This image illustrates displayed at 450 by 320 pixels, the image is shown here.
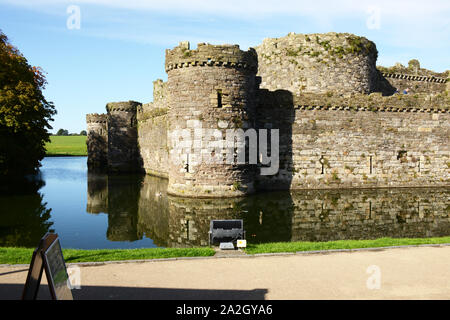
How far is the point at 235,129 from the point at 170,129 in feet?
11.4

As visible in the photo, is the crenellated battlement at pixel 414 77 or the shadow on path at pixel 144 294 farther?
the crenellated battlement at pixel 414 77

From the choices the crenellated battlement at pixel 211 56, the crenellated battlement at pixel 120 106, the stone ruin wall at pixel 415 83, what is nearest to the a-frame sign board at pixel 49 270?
the crenellated battlement at pixel 211 56

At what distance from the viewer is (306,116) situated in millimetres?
21375

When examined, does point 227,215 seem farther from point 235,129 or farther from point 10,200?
point 10,200

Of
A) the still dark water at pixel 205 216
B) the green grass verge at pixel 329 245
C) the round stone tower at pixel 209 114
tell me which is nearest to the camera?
the green grass verge at pixel 329 245

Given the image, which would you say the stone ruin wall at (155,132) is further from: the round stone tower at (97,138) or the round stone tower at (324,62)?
the round stone tower at (324,62)

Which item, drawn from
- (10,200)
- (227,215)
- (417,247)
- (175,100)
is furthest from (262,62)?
(417,247)

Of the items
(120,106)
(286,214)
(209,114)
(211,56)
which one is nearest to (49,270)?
(286,214)

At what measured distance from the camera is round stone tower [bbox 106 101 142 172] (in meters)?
35.8

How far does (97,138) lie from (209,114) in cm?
2709

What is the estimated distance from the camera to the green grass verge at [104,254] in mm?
8668

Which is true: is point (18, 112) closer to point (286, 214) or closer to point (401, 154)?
point (286, 214)

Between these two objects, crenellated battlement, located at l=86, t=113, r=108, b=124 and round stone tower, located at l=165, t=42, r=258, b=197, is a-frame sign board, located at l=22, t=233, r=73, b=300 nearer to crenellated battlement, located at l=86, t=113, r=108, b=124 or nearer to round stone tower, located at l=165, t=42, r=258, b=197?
round stone tower, located at l=165, t=42, r=258, b=197

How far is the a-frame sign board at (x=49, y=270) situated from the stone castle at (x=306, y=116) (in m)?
13.1
